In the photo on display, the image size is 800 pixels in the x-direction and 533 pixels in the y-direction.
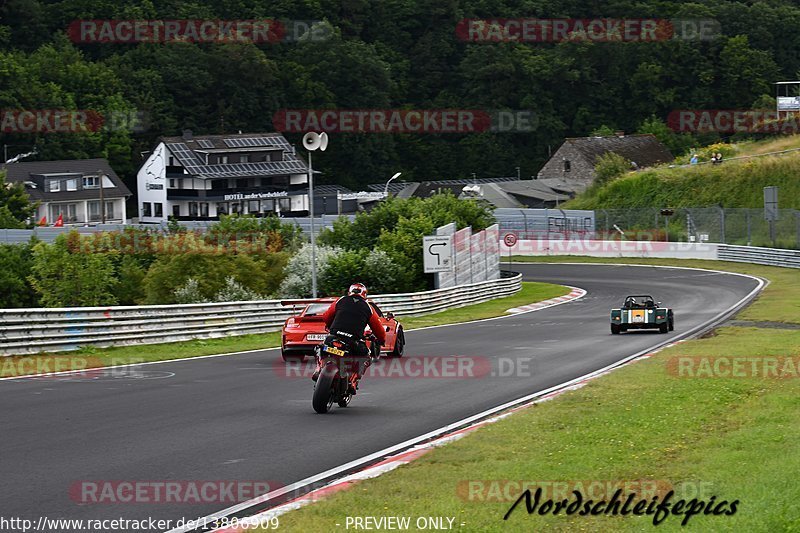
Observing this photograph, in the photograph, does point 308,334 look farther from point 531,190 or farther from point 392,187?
point 392,187

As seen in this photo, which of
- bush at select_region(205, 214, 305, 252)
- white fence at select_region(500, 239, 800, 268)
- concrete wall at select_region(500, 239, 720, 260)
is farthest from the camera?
concrete wall at select_region(500, 239, 720, 260)

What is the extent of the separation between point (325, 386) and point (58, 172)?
3563 inches

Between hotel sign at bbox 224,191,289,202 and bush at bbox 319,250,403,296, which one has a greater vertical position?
hotel sign at bbox 224,191,289,202

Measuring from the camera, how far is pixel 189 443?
12.2 metres

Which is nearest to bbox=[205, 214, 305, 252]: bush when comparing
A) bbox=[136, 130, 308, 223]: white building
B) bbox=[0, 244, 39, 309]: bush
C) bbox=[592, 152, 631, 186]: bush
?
bbox=[0, 244, 39, 309]: bush

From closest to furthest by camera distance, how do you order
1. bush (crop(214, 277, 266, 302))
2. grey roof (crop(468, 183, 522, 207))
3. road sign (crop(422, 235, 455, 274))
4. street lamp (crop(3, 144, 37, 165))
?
bush (crop(214, 277, 266, 302)) → road sign (crop(422, 235, 455, 274)) → street lamp (crop(3, 144, 37, 165)) → grey roof (crop(468, 183, 522, 207))

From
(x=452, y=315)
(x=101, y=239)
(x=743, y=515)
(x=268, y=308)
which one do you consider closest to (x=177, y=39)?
(x=101, y=239)

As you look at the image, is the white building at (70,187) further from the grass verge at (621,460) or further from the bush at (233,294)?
the grass verge at (621,460)

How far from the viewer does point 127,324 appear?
2539 centimetres

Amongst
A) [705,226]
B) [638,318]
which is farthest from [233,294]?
[705,226]

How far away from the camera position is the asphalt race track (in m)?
10.4

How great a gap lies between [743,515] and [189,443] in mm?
6112

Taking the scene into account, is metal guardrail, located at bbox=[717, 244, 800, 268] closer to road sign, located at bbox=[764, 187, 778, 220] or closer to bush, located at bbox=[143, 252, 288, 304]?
road sign, located at bbox=[764, 187, 778, 220]

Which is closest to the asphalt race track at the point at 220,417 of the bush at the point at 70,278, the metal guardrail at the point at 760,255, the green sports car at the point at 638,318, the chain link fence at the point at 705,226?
the green sports car at the point at 638,318
